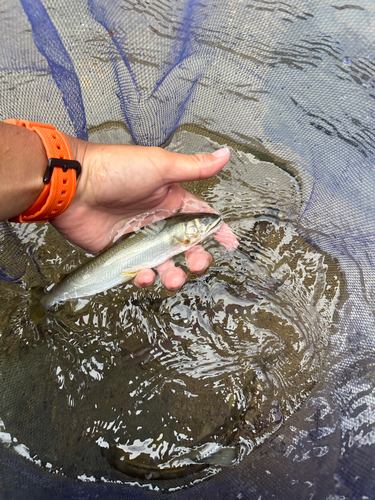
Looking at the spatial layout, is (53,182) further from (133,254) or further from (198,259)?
(198,259)

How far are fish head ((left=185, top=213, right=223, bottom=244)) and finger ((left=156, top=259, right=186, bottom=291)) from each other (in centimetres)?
31

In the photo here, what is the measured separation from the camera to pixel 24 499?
178 cm

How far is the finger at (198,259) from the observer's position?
2.28 meters

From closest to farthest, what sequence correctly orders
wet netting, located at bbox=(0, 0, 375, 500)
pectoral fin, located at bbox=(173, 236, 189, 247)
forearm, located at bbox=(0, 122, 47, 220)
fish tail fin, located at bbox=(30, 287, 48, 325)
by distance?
forearm, located at bbox=(0, 122, 47, 220) → wet netting, located at bbox=(0, 0, 375, 500) → pectoral fin, located at bbox=(173, 236, 189, 247) → fish tail fin, located at bbox=(30, 287, 48, 325)

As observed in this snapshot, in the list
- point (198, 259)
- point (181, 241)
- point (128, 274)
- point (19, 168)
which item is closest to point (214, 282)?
point (198, 259)

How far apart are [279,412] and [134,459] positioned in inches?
37.5

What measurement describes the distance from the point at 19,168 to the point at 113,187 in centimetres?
55

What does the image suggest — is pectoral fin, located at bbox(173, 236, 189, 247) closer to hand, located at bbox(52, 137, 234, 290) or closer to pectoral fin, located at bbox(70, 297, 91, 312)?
hand, located at bbox(52, 137, 234, 290)

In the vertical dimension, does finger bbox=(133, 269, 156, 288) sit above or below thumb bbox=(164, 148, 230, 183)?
below

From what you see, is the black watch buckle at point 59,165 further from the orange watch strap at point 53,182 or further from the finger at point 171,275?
the finger at point 171,275

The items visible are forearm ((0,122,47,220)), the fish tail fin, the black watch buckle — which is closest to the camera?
forearm ((0,122,47,220))

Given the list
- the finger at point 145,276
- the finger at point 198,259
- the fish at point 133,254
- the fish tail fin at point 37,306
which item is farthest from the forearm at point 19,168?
the finger at point 198,259

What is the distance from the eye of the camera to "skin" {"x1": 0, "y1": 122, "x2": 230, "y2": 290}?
1688mm

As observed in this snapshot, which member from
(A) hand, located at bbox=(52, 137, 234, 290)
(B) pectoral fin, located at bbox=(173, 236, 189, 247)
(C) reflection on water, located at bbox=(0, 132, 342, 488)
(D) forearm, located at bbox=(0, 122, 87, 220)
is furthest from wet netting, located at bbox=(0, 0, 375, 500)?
(D) forearm, located at bbox=(0, 122, 87, 220)
